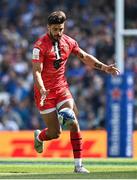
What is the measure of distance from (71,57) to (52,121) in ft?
37.8

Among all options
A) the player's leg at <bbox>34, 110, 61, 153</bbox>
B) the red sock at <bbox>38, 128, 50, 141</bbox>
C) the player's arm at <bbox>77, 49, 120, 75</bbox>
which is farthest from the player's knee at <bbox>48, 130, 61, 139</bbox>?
the player's arm at <bbox>77, 49, 120, 75</bbox>

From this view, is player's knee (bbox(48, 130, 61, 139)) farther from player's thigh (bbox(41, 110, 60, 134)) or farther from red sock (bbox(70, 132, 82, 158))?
red sock (bbox(70, 132, 82, 158))

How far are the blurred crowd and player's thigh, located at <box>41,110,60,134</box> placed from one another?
9533 millimetres

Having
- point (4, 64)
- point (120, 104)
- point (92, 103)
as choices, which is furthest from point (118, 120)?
point (4, 64)

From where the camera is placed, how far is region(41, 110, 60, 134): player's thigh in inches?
519

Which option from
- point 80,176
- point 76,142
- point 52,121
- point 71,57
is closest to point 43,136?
point 52,121

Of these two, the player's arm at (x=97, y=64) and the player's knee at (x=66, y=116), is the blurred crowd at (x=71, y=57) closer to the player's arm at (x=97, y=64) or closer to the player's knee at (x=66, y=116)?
the player's arm at (x=97, y=64)

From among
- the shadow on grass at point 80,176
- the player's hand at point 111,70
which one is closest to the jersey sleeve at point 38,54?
the player's hand at point 111,70

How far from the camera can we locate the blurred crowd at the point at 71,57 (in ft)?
77.5

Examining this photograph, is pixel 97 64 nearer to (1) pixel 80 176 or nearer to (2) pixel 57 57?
(2) pixel 57 57

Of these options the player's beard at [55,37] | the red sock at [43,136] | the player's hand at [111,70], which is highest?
the player's beard at [55,37]

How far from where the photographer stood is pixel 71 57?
2467cm

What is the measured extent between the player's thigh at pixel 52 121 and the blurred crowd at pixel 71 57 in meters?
9.53

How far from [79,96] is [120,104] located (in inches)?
161
